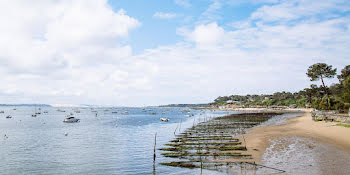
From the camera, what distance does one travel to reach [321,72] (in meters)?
73.6

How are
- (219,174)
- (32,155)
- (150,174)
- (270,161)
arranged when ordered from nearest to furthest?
(219,174)
(150,174)
(270,161)
(32,155)

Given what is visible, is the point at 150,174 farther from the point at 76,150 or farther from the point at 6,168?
the point at 76,150

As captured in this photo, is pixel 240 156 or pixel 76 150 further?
pixel 76 150

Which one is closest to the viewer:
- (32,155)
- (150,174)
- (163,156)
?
(150,174)

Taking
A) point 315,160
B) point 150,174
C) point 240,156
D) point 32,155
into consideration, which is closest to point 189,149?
point 240,156

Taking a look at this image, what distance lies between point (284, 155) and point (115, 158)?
19970 mm

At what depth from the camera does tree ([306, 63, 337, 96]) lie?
7262 centimetres

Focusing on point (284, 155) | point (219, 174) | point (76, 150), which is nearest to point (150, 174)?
point (219, 174)

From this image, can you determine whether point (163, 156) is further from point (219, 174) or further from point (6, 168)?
point (6, 168)

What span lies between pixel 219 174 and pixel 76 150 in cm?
2431

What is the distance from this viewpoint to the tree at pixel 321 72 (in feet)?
238

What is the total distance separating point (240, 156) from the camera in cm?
2759

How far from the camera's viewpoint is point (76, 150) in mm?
36906

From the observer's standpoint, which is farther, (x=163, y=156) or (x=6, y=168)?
(x=163, y=156)
